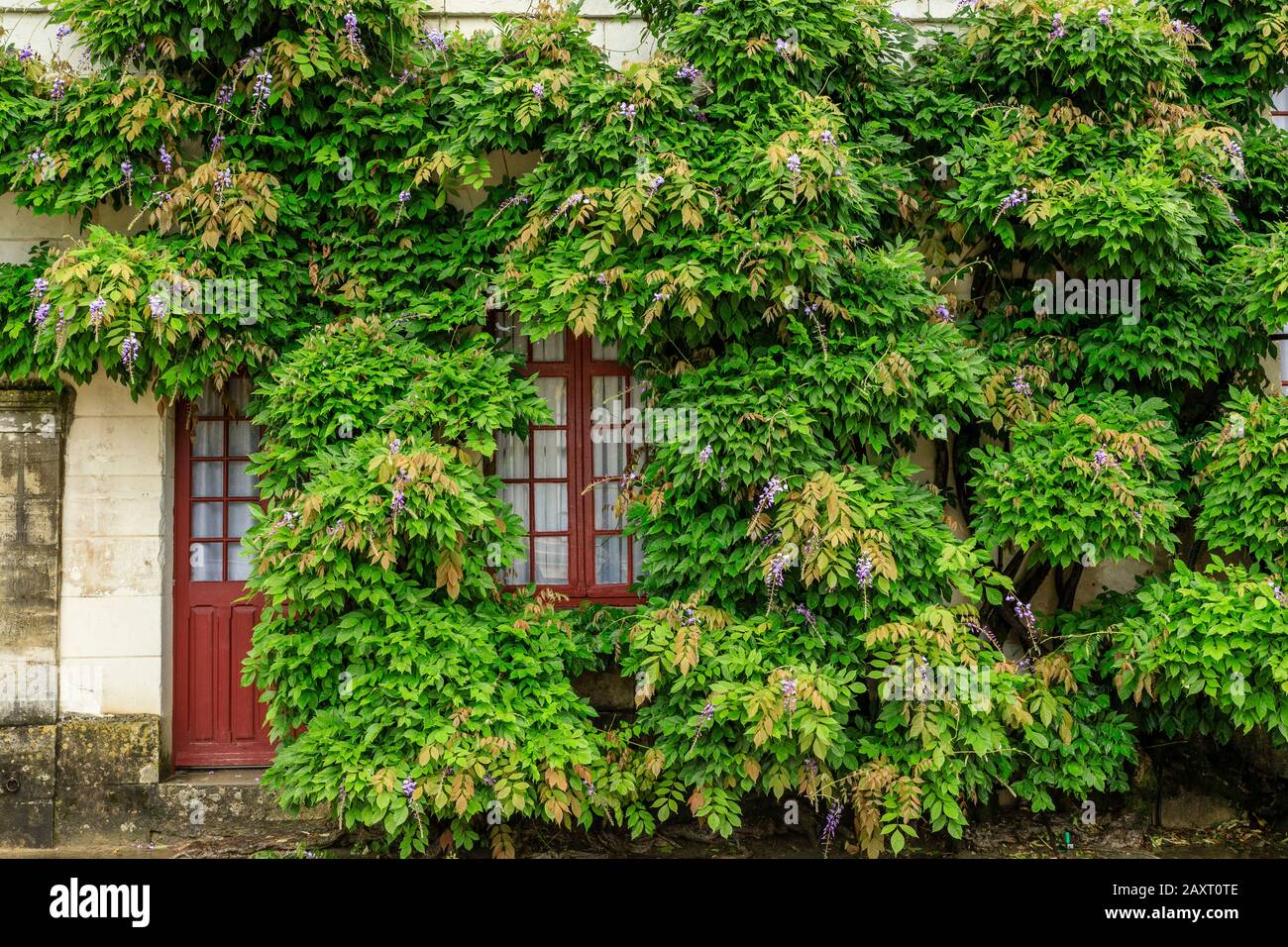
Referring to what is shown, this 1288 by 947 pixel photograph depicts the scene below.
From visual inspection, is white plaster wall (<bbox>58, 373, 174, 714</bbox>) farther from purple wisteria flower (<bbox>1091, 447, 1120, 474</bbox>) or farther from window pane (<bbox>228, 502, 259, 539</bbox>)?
purple wisteria flower (<bbox>1091, 447, 1120, 474</bbox>)

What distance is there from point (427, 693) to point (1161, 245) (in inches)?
188

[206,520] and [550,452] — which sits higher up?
[550,452]

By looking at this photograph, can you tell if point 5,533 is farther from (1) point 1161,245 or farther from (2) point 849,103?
(1) point 1161,245

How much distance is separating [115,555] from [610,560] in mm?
3161

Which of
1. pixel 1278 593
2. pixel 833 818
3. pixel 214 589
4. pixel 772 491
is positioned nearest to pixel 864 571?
pixel 772 491

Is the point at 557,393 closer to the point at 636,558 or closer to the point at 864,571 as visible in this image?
the point at 636,558

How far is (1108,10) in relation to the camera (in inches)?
231

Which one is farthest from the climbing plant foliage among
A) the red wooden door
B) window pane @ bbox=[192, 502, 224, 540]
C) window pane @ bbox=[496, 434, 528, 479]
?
window pane @ bbox=[192, 502, 224, 540]

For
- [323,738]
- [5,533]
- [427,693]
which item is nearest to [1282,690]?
[427,693]

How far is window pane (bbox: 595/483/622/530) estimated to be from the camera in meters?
6.53

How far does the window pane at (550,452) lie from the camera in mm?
6527

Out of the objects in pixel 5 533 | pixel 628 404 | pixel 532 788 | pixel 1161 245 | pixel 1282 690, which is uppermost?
pixel 1161 245

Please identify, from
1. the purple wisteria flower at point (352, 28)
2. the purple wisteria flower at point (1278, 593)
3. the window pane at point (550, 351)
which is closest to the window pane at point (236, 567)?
the window pane at point (550, 351)

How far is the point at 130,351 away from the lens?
5.42 meters
